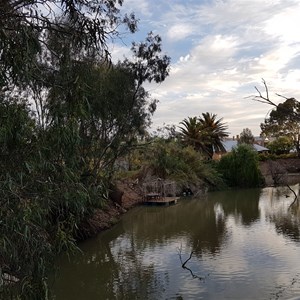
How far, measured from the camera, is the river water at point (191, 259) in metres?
9.64

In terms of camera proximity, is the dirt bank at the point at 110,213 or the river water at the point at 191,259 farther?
the dirt bank at the point at 110,213

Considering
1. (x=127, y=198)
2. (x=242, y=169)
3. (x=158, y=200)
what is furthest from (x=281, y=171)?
(x=127, y=198)

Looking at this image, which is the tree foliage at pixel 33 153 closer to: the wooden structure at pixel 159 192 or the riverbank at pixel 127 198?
the riverbank at pixel 127 198

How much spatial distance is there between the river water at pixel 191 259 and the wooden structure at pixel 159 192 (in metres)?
3.78

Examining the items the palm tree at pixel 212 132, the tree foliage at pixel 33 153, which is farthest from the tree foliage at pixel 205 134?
the tree foliage at pixel 33 153

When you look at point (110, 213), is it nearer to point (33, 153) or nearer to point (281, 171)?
point (33, 153)

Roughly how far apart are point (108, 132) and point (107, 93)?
1.97m

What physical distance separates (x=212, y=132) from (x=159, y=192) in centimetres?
1472

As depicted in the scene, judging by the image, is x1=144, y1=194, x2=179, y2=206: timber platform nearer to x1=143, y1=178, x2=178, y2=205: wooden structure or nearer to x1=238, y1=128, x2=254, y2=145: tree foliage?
x1=143, y1=178, x2=178, y2=205: wooden structure

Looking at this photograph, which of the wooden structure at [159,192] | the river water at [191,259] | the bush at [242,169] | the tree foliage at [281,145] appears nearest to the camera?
the river water at [191,259]

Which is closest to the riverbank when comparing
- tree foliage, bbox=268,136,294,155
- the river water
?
the river water

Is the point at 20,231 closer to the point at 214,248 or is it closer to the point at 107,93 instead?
the point at 214,248

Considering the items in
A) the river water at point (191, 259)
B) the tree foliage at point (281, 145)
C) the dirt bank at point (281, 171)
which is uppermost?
the tree foliage at point (281, 145)

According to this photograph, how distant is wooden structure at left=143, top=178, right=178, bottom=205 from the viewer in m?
25.8
